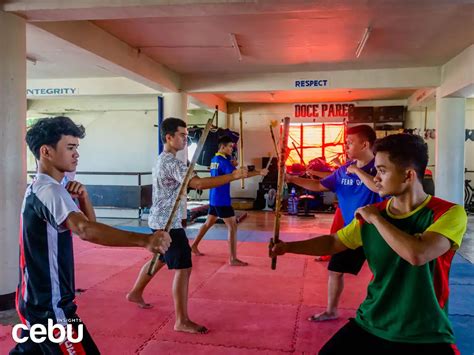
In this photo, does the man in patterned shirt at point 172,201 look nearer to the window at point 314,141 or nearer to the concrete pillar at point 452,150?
the concrete pillar at point 452,150

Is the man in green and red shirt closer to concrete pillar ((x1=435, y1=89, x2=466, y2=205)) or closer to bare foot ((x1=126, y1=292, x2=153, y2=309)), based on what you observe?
bare foot ((x1=126, y1=292, x2=153, y2=309))

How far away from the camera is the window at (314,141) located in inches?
508

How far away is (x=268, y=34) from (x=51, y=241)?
497cm

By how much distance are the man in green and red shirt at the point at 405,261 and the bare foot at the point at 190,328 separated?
1.64m

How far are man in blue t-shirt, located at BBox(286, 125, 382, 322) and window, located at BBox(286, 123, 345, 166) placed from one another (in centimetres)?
933

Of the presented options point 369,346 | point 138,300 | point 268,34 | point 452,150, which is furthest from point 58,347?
point 452,150

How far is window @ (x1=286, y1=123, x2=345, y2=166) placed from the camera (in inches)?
508

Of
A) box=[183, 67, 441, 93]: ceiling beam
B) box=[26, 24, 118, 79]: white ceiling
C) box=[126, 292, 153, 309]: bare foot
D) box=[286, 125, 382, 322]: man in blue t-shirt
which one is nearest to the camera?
box=[286, 125, 382, 322]: man in blue t-shirt

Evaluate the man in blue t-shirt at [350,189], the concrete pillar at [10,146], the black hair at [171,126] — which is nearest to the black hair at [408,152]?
the man in blue t-shirt at [350,189]

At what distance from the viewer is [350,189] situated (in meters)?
3.48

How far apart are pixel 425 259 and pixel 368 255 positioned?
0.33m

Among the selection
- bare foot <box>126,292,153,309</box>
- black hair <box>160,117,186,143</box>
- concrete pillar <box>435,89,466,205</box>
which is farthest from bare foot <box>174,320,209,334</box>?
concrete pillar <box>435,89,466,205</box>

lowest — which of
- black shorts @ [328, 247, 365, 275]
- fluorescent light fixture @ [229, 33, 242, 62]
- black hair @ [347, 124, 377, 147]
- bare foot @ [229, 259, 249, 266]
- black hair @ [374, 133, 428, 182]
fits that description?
bare foot @ [229, 259, 249, 266]

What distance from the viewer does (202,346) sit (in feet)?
9.95
